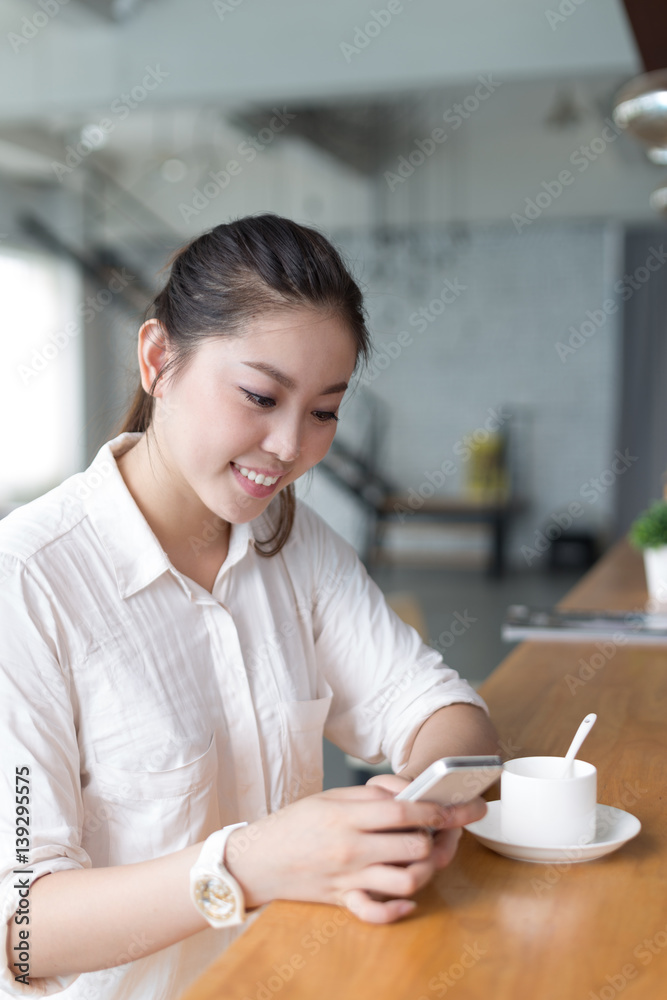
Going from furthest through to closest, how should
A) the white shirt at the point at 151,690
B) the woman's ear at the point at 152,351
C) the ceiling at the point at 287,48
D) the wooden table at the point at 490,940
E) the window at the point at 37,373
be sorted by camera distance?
the window at the point at 37,373
the ceiling at the point at 287,48
the woman's ear at the point at 152,351
the white shirt at the point at 151,690
the wooden table at the point at 490,940

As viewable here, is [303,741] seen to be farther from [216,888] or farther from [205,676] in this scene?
[216,888]

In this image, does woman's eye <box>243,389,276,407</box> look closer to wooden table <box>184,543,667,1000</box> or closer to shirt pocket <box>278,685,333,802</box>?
shirt pocket <box>278,685,333,802</box>

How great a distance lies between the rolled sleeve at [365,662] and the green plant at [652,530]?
1.13 meters

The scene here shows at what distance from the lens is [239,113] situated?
7.50 metres

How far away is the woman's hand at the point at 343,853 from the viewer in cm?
85

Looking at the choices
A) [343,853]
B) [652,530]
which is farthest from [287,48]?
[343,853]

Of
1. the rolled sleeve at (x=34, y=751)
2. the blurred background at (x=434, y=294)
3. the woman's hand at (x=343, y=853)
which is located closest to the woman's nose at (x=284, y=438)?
the rolled sleeve at (x=34, y=751)

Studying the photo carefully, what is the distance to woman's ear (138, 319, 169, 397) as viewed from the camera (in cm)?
122

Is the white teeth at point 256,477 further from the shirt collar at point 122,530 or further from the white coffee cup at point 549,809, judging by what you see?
the white coffee cup at point 549,809

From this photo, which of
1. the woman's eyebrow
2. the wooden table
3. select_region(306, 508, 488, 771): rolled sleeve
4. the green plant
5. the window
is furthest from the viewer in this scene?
the window

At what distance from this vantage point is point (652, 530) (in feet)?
7.82

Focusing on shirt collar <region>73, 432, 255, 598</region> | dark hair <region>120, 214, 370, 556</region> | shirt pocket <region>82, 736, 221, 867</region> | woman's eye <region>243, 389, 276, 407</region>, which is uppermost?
dark hair <region>120, 214, 370, 556</region>

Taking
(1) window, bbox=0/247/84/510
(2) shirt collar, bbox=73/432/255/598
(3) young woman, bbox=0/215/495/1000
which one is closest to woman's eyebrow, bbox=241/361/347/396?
(3) young woman, bbox=0/215/495/1000

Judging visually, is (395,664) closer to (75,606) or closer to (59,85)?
(75,606)
